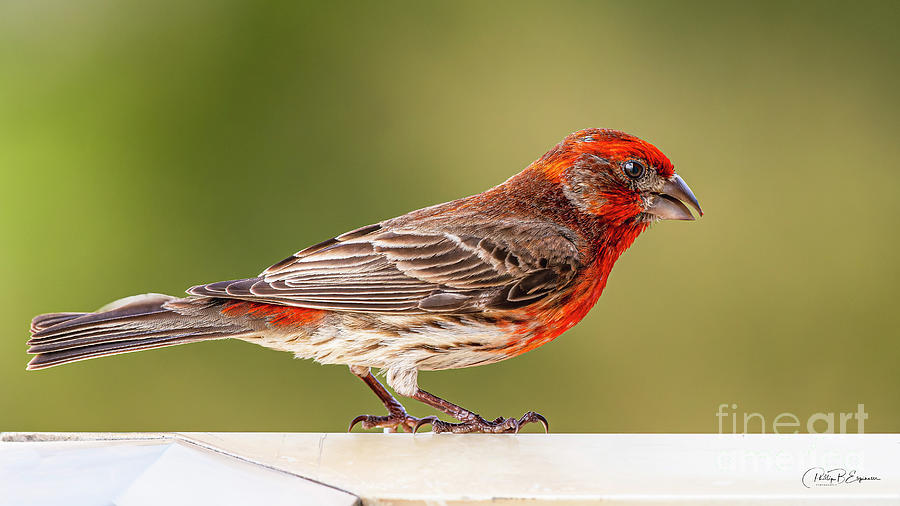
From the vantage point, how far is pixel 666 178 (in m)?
2.12

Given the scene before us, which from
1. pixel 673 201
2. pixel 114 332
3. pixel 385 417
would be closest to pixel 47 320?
pixel 114 332

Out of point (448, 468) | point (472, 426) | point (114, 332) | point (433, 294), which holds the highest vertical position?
point (433, 294)

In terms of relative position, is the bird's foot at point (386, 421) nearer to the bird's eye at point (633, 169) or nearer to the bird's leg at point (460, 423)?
the bird's leg at point (460, 423)

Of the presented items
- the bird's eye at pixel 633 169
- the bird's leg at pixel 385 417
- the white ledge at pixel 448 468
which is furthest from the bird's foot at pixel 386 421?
the bird's eye at pixel 633 169

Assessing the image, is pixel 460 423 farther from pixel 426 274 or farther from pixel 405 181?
pixel 405 181

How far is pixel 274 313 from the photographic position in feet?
6.68

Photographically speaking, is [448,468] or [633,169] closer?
[448,468]

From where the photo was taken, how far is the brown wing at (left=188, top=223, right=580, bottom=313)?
6.54 feet

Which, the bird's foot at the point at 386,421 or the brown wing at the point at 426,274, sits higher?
the brown wing at the point at 426,274

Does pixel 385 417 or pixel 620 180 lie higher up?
pixel 620 180

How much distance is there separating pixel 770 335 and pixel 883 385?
17.1 inches
